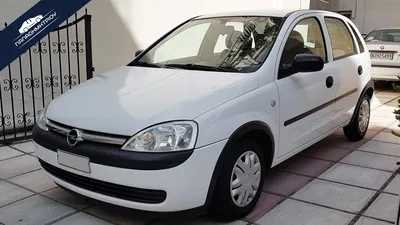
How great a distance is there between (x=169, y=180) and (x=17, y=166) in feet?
7.74

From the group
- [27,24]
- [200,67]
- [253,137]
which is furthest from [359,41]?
[27,24]

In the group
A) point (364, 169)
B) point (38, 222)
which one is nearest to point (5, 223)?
point (38, 222)

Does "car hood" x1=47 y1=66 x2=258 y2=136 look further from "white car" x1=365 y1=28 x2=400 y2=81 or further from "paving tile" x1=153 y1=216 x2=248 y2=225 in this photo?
"white car" x1=365 y1=28 x2=400 y2=81

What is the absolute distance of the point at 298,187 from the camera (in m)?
3.59

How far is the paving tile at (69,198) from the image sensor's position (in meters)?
3.20

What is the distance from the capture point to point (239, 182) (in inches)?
112

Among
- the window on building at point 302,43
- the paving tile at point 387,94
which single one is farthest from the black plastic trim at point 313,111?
the paving tile at point 387,94

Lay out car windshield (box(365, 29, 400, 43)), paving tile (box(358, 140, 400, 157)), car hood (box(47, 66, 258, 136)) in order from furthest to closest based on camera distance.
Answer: car windshield (box(365, 29, 400, 43)), paving tile (box(358, 140, 400, 157)), car hood (box(47, 66, 258, 136))

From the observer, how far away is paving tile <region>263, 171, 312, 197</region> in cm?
351

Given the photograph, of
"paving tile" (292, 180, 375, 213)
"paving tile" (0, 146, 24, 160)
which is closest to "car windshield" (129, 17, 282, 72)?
"paving tile" (292, 180, 375, 213)

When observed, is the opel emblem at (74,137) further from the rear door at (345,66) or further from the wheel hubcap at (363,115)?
the wheel hubcap at (363,115)

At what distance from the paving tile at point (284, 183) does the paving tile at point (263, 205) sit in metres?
0.11

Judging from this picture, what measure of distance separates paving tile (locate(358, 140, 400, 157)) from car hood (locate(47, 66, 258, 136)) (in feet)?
7.83

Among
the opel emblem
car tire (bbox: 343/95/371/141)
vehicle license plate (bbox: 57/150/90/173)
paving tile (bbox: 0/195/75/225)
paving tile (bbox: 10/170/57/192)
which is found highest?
the opel emblem
